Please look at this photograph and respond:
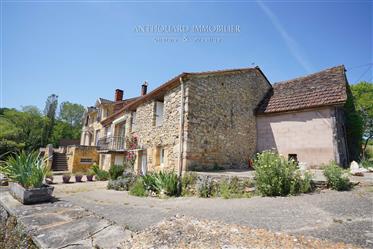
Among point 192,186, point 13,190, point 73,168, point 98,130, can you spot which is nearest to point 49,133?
point 98,130

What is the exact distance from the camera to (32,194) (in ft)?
17.2

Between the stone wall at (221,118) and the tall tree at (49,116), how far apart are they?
3296cm

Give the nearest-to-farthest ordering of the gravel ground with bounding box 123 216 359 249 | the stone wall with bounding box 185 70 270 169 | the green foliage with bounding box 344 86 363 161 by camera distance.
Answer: the gravel ground with bounding box 123 216 359 249, the stone wall with bounding box 185 70 270 169, the green foliage with bounding box 344 86 363 161

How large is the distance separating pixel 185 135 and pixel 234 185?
2.91 metres

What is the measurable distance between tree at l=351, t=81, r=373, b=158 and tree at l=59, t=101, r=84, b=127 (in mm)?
48608

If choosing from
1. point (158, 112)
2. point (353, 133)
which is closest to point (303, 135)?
point (353, 133)

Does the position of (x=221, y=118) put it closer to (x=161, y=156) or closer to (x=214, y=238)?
(x=161, y=156)

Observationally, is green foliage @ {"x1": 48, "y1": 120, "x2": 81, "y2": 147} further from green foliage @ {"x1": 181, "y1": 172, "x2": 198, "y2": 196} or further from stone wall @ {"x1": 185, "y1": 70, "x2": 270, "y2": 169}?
Answer: green foliage @ {"x1": 181, "y1": 172, "x2": 198, "y2": 196}

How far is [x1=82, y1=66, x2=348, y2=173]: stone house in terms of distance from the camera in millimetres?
9000

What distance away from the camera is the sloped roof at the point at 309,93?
31.2 feet

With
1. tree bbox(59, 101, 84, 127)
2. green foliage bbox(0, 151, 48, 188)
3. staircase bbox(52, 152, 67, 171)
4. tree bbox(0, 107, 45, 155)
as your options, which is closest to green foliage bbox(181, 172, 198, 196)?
green foliage bbox(0, 151, 48, 188)

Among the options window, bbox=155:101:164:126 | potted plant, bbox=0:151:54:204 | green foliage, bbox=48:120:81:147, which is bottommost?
potted plant, bbox=0:151:54:204

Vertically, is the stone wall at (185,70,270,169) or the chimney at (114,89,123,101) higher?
the chimney at (114,89,123,101)

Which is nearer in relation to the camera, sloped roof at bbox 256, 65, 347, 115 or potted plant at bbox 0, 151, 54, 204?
potted plant at bbox 0, 151, 54, 204
